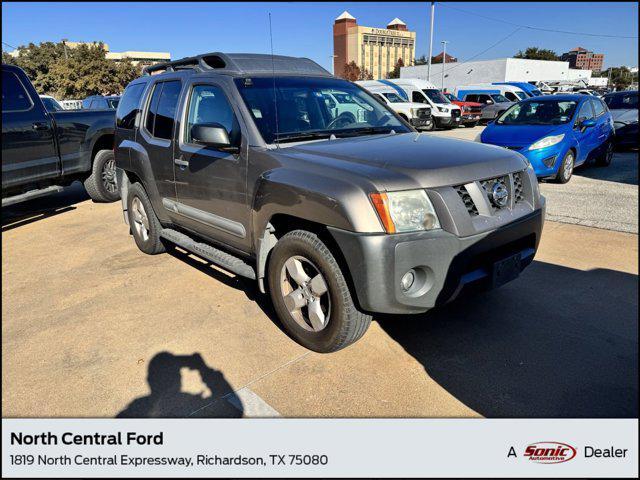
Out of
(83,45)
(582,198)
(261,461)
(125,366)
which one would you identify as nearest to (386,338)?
(261,461)

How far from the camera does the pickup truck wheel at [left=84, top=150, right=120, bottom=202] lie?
7980 millimetres

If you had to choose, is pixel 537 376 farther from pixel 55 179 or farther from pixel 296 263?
pixel 55 179

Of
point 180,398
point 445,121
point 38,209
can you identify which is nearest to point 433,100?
point 445,121

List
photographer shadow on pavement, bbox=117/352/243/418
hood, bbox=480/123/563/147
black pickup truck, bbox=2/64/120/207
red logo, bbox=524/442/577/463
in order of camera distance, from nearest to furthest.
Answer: red logo, bbox=524/442/577/463 → photographer shadow on pavement, bbox=117/352/243/418 → black pickup truck, bbox=2/64/120/207 → hood, bbox=480/123/563/147

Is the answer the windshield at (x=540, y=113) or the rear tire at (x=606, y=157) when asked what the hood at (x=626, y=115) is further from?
the windshield at (x=540, y=113)

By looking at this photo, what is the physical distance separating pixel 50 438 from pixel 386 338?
2.14m

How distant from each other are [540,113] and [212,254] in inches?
306

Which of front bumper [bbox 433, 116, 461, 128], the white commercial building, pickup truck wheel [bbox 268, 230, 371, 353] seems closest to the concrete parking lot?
pickup truck wheel [bbox 268, 230, 371, 353]

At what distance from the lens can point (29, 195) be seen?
6.61 metres

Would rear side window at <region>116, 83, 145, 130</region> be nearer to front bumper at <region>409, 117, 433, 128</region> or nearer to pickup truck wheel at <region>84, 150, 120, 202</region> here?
pickup truck wheel at <region>84, 150, 120, 202</region>

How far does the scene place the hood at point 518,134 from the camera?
26.6 feet

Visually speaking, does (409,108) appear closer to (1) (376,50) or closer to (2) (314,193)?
(2) (314,193)

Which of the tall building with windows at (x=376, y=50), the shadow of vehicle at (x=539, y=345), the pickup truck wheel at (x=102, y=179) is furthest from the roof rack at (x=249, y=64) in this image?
the tall building with windows at (x=376, y=50)

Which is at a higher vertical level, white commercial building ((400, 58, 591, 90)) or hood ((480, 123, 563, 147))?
white commercial building ((400, 58, 591, 90))
